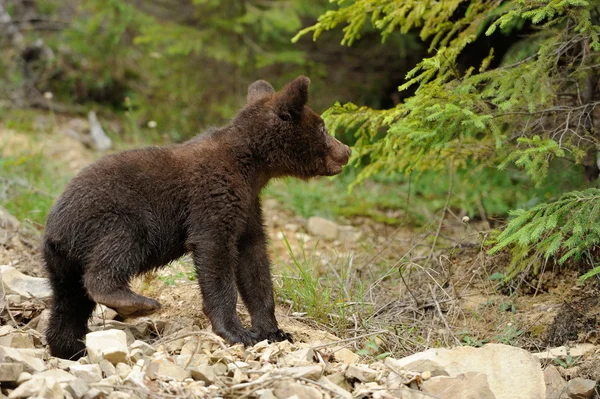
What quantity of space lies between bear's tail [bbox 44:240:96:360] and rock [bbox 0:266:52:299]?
728 millimetres

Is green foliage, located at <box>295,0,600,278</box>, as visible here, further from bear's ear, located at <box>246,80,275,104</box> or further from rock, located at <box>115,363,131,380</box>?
rock, located at <box>115,363,131,380</box>

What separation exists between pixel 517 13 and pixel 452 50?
28.4 inches

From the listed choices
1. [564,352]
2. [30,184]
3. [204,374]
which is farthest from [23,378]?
[30,184]

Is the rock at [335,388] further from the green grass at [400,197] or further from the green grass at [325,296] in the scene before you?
the green grass at [400,197]

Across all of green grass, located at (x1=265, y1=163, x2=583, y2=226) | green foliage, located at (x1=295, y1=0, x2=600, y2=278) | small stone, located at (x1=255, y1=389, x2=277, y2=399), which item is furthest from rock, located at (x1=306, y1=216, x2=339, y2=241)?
small stone, located at (x1=255, y1=389, x2=277, y2=399)

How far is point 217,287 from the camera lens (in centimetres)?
463

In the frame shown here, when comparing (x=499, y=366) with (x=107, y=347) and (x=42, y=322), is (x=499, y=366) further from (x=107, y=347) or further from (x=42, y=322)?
(x=42, y=322)

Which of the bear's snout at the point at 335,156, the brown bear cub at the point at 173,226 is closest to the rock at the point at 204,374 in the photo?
the brown bear cub at the point at 173,226

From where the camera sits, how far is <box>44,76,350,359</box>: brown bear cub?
14.8 feet

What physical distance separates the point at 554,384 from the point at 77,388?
8.73ft

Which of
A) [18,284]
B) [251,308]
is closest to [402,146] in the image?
[251,308]

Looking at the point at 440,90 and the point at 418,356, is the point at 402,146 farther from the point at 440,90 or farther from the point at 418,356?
the point at 418,356

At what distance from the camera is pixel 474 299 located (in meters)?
5.76

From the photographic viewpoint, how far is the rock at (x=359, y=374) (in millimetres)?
4043
